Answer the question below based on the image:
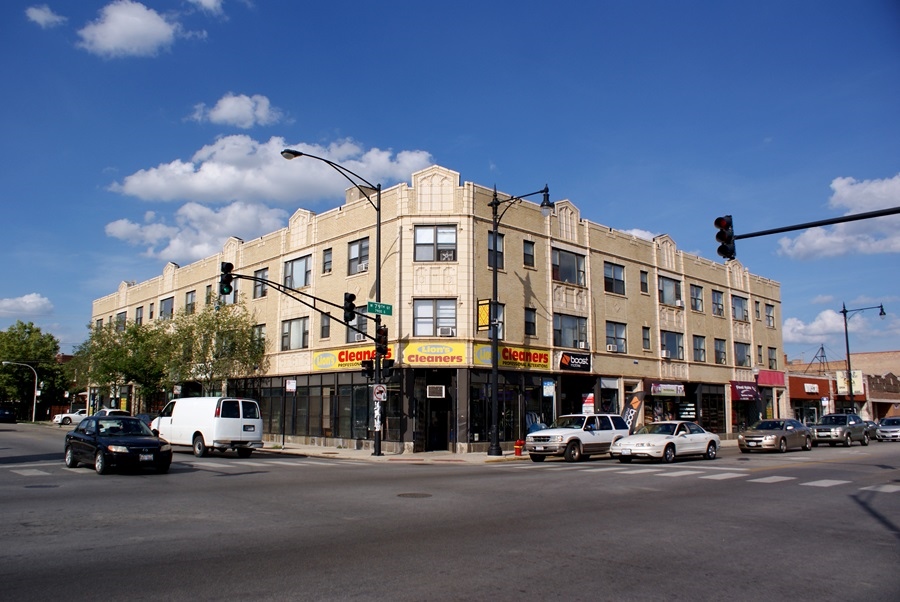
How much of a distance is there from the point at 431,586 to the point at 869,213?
12885mm

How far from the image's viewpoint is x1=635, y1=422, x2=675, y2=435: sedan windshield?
25.4m

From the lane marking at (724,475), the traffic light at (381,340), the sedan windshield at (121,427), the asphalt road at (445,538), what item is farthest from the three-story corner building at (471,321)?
the lane marking at (724,475)

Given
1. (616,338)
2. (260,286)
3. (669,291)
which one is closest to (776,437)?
(616,338)

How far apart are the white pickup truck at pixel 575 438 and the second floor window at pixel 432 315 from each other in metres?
7.28

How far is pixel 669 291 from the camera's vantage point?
1753 inches

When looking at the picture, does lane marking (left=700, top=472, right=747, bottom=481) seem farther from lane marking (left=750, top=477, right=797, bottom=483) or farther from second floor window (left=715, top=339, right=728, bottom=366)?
second floor window (left=715, top=339, right=728, bottom=366)

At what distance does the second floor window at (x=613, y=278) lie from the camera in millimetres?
39719

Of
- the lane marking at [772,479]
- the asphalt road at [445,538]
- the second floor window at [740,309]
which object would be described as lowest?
the lane marking at [772,479]

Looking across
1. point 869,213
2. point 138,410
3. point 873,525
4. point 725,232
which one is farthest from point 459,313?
point 138,410

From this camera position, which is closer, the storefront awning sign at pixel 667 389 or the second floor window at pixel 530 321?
the second floor window at pixel 530 321

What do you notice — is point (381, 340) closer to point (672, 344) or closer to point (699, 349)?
point (672, 344)

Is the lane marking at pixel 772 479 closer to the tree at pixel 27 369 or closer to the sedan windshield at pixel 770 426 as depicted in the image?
the sedan windshield at pixel 770 426

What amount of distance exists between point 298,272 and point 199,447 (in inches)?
562

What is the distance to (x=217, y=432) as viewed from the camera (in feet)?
85.5
